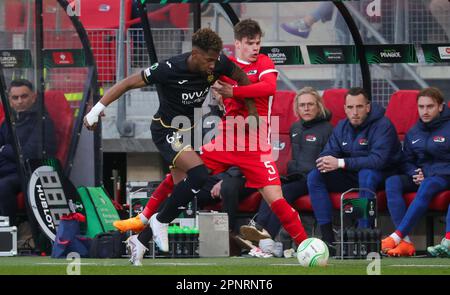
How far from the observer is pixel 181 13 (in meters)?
17.9

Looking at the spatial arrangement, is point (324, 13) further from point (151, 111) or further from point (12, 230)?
point (12, 230)

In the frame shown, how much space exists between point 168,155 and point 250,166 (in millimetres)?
849

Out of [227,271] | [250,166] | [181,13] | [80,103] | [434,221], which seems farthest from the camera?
[181,13]

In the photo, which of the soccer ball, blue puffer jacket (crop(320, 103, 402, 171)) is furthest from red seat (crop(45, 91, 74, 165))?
the soccer ball

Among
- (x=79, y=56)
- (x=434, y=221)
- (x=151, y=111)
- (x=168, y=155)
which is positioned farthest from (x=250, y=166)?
(x=151, y=111)

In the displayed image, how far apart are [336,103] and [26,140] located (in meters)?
3.53

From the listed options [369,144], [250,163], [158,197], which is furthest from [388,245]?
[158,197]

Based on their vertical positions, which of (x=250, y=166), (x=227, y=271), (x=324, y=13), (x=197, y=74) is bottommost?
(x=227, y=271)

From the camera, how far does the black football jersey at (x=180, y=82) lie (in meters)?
11.9

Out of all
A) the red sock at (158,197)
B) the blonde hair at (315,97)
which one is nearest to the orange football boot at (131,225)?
the red sock at (158,197)

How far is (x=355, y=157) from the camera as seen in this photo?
14797 mm

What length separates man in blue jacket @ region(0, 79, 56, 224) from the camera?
51.4 feet

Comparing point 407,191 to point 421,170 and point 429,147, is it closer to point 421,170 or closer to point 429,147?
point 421,170

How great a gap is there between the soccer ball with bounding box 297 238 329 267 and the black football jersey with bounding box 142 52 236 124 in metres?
1.46
